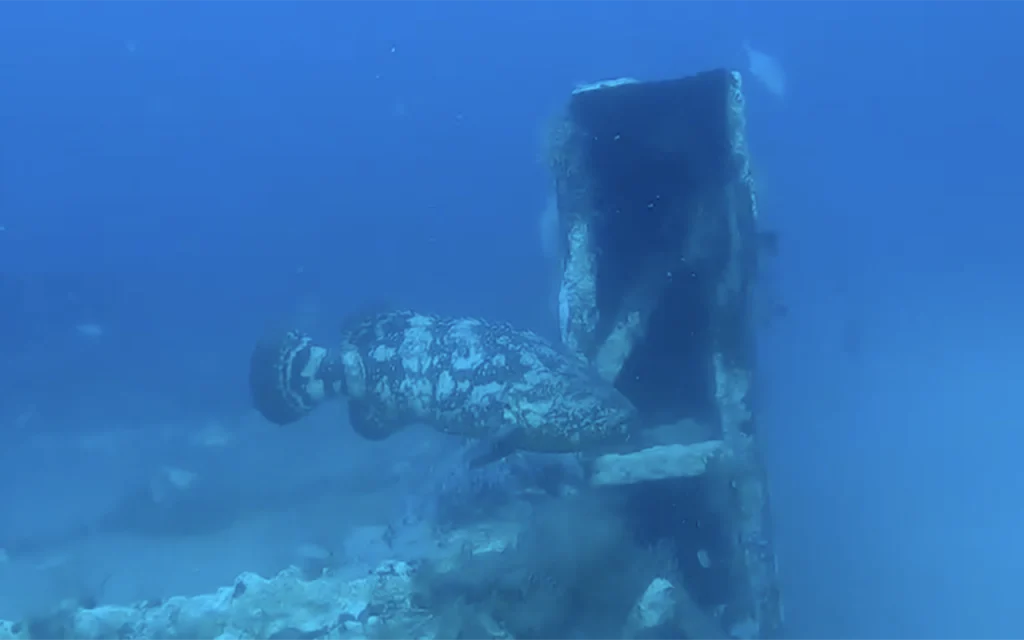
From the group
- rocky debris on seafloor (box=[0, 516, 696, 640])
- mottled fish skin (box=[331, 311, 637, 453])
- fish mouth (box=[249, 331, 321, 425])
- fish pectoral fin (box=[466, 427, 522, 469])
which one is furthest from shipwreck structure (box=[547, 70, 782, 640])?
fish mouth (box=[249, 331, 321, 425])

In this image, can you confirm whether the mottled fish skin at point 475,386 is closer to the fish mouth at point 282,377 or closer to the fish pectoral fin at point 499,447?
the fish pectoral fin at point 499,447

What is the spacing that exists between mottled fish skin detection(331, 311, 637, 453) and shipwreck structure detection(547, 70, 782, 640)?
0.31 metres

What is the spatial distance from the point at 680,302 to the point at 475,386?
1.66 m

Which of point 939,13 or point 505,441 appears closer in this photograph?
point 505,441

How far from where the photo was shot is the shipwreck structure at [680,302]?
507cm

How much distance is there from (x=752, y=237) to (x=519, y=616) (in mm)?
3135

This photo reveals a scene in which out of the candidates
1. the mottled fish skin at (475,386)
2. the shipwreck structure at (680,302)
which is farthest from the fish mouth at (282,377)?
the shipwreck structure at (680,302)

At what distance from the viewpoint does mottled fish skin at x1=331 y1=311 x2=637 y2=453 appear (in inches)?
207

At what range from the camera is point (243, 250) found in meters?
22.2

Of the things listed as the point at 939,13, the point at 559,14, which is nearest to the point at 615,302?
the point at 939,13

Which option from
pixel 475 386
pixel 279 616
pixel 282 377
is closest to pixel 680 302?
pixel 475 386

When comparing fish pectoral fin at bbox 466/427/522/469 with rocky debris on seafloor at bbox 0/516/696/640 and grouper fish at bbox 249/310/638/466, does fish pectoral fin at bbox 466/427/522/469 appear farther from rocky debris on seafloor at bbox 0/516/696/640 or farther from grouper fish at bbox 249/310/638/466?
rocky debris on seafloor at bbox 0/516/696/640

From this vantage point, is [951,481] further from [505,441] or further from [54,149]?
[54,149]

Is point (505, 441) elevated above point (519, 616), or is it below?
above
